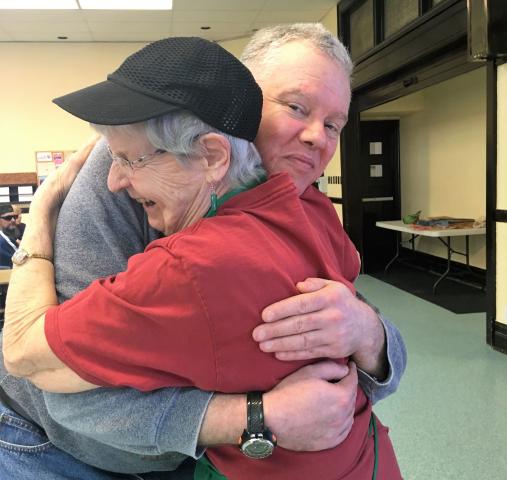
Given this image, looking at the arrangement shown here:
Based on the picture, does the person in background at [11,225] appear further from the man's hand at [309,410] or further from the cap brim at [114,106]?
the man's hand at [309,410]

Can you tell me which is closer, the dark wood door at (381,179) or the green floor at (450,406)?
the green floor at (450,406)

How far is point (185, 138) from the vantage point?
0.72 m

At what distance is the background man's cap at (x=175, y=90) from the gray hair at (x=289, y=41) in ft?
0.97

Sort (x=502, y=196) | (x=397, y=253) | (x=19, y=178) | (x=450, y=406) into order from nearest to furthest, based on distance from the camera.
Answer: (x=450, y=406) < (x=502, y=196) < (x=397, y=253) < (x=19, y=178)

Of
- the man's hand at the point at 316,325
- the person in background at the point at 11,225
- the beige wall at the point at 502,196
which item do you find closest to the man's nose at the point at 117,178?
the man's hand at the point at 316,325

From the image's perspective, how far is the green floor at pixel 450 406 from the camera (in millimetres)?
2449

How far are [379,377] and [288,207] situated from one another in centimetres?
40

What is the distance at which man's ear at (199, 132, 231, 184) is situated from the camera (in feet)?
2.38

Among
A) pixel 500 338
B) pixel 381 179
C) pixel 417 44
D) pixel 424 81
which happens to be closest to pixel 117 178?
pixel 500 338

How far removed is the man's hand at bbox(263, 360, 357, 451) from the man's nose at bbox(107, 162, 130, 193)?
1.30 feet

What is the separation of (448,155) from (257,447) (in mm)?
7235

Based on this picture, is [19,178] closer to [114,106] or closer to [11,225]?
[11,225]

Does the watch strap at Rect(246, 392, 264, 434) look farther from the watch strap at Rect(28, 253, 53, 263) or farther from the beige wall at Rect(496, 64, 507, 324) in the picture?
the beige wall at Rect(496, 64, 507, 324)

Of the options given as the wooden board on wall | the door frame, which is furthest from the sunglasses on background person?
the door frame
